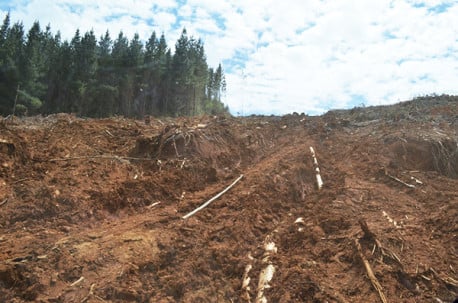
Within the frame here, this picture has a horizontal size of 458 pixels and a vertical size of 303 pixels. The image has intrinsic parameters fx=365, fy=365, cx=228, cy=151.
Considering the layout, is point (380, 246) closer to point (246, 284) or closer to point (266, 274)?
point (266, 274)

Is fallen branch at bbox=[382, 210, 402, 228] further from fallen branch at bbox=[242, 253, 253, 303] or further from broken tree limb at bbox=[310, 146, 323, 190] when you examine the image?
fallen branch at bbox=[242, 253, 253, 303]

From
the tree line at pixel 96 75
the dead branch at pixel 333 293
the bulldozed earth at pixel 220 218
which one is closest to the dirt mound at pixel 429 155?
the bulldozed earth at pixel 220 218

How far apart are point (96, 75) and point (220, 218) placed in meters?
38.6

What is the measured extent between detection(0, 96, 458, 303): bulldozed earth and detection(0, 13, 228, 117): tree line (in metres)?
24.0

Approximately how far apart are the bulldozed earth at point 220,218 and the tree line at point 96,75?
24037 millimetres

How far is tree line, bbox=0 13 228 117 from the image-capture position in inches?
1254

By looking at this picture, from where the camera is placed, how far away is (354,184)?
6219 millimetres

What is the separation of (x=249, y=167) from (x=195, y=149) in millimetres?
1227

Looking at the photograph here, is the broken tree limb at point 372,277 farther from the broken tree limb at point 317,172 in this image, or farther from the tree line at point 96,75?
the tree line at point 96,75

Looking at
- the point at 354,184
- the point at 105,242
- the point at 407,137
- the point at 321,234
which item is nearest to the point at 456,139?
the point at 407,137

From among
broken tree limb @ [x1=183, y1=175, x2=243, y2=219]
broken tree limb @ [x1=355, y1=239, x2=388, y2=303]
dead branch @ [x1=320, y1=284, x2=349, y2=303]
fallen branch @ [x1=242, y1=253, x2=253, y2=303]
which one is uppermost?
broken tree limb @ [x1=183, y1=175, x2=243, y2=219]

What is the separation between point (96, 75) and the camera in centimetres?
3962

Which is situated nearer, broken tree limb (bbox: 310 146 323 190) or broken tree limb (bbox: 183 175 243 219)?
broken tree limb (bbox: 183 175 243 219)

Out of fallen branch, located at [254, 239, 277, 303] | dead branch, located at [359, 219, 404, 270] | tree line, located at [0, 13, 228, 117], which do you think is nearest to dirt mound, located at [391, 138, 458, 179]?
dead branch, located at [359, 219, 404, 270]
